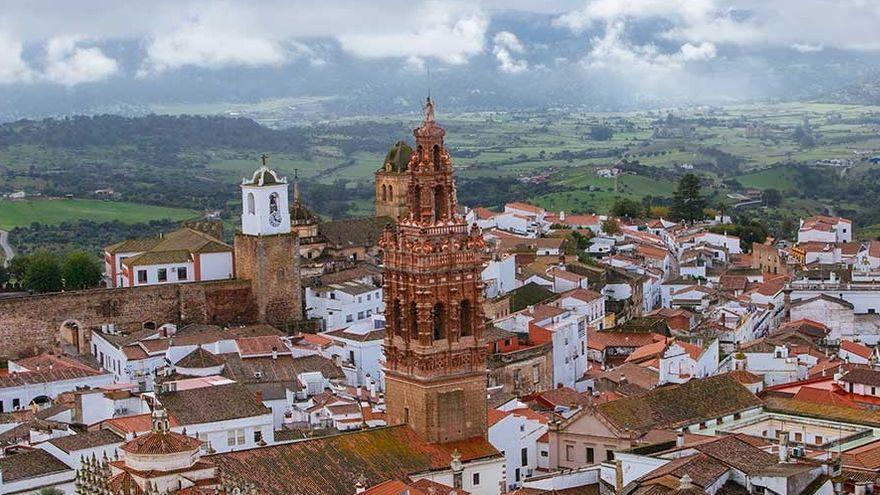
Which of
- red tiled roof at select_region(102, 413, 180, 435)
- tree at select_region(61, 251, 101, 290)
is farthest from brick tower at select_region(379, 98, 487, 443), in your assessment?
tree at select_region(61, 251, 101, 290)

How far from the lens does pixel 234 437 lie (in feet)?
110

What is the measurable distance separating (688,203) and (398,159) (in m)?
23.8

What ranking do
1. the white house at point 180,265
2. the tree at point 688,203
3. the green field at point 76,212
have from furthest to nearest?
the green field at point 76,212 < the tree at point 688,203 < the white house at point 180,265

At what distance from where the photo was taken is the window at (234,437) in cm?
3347

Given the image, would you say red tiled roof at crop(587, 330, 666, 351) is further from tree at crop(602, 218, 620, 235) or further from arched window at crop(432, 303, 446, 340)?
tree at crop(602, 218, 620, 235)

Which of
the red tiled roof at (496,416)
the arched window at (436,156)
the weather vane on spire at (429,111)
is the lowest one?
the red tiled roof at (496,416)

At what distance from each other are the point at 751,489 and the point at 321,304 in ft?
98.4

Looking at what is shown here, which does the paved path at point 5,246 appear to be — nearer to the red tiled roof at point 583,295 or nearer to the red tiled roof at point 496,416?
the red tiled roof at point 583,295

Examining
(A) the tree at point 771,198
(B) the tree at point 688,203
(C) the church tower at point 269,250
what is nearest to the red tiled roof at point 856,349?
(C) the church tower at point 269,250

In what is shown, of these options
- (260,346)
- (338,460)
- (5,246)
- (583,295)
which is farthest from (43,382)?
(5,246)

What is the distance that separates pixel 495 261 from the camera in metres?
57.1

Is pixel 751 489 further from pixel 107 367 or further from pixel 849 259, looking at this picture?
pixel 849 259

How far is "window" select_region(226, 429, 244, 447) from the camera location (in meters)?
33.5

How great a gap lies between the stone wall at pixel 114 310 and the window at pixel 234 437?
59.9 feet
